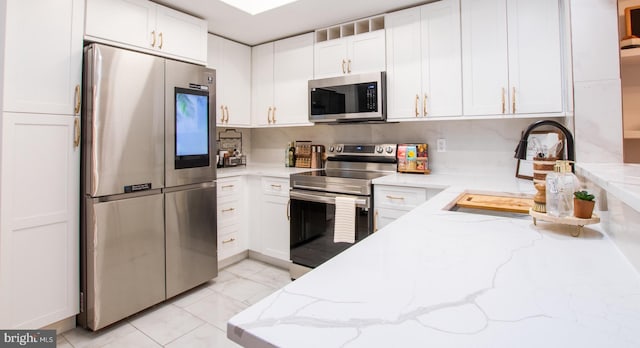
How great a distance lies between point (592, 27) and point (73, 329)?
3222 mm

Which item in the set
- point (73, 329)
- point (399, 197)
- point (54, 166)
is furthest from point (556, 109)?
point (73, 329)

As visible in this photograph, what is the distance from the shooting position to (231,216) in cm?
296

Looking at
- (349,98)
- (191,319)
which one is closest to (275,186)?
(349,98)

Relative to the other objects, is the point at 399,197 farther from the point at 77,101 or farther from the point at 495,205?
the point at 77,101

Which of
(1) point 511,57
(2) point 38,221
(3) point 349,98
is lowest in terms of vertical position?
(2) point 38,221

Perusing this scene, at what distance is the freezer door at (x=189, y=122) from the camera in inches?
88.4

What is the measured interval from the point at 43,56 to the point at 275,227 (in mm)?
2015

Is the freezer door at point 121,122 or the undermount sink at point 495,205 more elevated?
the freezer door at point 121,122

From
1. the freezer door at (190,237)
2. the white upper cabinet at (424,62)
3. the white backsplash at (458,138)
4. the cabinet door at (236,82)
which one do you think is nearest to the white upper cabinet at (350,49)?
the white upper cabinet at (424,62)

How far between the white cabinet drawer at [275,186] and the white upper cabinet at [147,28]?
117 cm

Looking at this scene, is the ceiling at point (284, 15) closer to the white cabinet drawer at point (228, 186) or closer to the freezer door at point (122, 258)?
the white cabinet drawer at point (228, 186)

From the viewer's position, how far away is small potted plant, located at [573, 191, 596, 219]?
0.91 metres

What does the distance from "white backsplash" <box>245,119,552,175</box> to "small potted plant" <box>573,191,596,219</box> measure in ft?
5.50

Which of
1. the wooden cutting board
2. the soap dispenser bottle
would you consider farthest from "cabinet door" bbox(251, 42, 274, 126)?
the soap dispenser bottle
